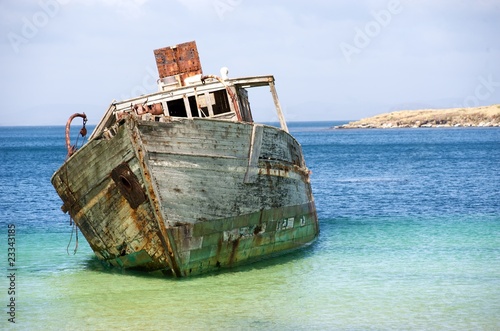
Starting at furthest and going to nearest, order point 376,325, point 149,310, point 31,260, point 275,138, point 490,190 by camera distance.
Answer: point 490,190 < point 31,260 < point 275,138 < point 149,310 < point 376,325

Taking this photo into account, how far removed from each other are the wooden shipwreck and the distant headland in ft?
500

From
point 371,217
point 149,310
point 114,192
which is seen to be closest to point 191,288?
point 149,310

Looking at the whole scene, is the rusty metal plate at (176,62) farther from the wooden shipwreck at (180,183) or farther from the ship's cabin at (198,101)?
the wooden shipwreck at (180,183)

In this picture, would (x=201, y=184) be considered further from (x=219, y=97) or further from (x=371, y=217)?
(x=371, y=217)

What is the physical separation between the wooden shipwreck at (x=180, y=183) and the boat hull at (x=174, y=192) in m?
0.02

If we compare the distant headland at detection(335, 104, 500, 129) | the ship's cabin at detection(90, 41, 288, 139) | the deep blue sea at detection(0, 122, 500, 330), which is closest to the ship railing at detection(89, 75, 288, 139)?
the ship's cabin at detection(90, 41, 288, 139)

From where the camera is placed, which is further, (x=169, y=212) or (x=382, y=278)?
(x=382, y=278)

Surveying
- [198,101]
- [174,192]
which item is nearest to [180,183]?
[174,192]

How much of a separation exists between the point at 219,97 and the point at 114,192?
4132 millimetres

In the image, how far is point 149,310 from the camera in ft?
46.4

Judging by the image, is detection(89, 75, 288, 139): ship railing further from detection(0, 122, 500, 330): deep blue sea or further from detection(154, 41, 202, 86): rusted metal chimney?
detection(0, 122, 500, 330): deep blue sea

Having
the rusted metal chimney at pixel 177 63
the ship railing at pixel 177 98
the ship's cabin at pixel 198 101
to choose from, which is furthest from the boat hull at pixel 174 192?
the rusted metal chimney at pixel 177 63

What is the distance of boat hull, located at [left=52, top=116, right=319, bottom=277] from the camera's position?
Answer: 1511 cm

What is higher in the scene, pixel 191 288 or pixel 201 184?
pixel 201 184
